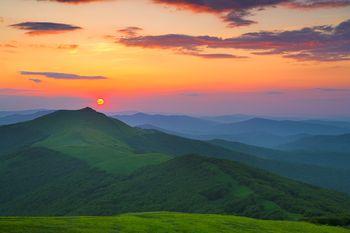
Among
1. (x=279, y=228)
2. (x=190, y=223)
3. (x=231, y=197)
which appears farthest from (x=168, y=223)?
(x=231, y=197)

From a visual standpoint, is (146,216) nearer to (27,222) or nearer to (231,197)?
(27,222)

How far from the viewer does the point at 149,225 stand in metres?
62.6

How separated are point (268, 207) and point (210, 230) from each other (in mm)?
97085

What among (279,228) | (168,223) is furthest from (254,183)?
(168,223)

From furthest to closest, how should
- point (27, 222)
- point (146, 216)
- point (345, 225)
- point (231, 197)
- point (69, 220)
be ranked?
point (231, 197)
point (345, 225)
point (146, 216)
point (69, 220)
point (27, 222)

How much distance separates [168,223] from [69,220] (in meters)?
15.3

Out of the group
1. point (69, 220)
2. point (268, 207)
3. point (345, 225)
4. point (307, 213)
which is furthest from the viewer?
point (268, 207)

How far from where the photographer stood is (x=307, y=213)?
145375 mm

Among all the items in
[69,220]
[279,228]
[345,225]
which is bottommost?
[345,225]

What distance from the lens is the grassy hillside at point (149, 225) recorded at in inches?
2138

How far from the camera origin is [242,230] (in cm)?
6825

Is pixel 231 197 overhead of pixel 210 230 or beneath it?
beneath

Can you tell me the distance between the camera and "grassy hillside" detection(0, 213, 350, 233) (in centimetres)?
5431

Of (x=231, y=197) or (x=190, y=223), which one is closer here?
(x=190, y=223)
